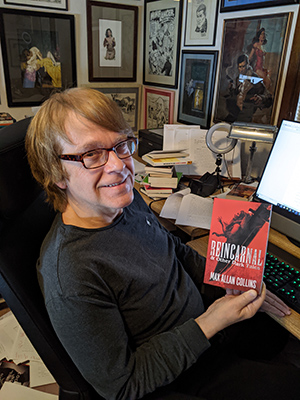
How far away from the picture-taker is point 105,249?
34.5 inches

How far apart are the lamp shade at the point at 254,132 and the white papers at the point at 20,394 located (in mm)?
1434

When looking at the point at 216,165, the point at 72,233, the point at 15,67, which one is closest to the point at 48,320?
the point at 72,233

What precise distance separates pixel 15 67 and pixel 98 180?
173cm

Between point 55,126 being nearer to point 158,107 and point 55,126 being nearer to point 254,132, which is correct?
point 254,132

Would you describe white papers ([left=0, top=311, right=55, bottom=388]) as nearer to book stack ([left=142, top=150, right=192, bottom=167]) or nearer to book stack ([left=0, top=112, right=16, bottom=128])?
book stack ([left=142, top=150, right=192, bottom=167])

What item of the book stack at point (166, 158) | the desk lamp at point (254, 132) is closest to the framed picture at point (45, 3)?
the book stack at point (166, 158)

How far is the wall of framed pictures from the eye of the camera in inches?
63.4

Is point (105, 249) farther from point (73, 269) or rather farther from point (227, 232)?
point (227, 232)

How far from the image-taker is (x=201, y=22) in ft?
6.51

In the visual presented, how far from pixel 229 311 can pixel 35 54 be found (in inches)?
83.7

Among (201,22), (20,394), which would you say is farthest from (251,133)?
(20,394)

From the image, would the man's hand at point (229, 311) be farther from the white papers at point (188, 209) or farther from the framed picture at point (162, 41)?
the framed picture at point (162, 41)

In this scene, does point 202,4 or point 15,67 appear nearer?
point 202,4

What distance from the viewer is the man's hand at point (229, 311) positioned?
0.88 metres
